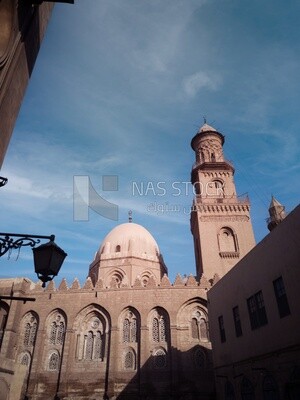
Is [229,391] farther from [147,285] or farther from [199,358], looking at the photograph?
[147,285]

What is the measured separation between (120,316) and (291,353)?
620 inches

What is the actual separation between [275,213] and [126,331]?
18077 millimetres

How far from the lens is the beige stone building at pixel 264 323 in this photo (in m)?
9.43

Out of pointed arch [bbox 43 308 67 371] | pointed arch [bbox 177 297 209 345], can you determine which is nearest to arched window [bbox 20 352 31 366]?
pointed arch [bbox 43 308 67 371]

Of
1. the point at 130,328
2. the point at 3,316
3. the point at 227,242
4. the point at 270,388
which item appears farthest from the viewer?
the point at 227,242

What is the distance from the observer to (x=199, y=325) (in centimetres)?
2223

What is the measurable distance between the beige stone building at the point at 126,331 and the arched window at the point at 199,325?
0.07 meters

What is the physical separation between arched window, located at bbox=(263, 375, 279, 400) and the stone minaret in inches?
510

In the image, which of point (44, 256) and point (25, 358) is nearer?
point (44, 256)

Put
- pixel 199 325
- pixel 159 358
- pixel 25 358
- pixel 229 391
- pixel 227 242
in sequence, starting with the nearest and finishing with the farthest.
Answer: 1. pixel 229 391
2. pixel 159 358
3. pixel 25 358
4. pixel 199 325
5. pixel 227 242

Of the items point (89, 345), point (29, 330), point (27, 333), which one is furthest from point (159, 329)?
point (27, 333)

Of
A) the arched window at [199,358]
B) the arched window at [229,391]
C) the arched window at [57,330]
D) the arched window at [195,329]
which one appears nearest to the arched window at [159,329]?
the arched window at [195,329]

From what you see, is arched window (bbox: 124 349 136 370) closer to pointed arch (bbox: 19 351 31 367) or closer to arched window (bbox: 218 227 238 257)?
pointed arch (bbox: 19 351 31 367)

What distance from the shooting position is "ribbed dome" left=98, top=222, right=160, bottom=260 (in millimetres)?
31072
